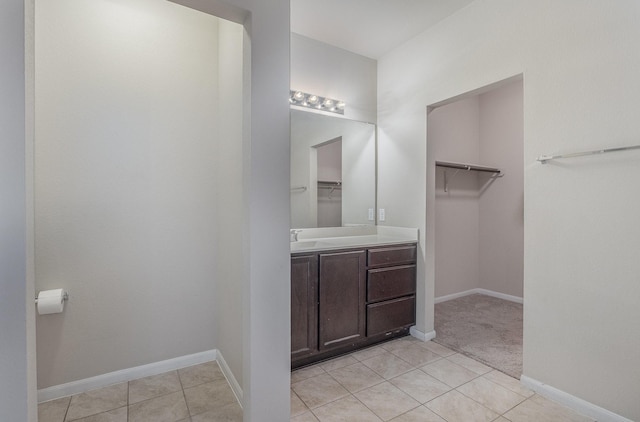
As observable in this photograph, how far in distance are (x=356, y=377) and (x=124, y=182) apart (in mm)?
2065

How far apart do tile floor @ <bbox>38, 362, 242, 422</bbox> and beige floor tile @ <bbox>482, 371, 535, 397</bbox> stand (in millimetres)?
1676

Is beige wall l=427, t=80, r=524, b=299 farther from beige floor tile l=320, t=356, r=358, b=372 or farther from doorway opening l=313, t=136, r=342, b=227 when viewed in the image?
beige floor tile l=320, t=356, r=358, b=372

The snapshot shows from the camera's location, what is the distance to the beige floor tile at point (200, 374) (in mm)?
2051

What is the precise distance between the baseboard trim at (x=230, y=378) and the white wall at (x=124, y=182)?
18cm

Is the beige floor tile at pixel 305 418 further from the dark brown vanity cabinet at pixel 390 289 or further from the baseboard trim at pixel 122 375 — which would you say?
the dark brown vanity cabinet at pixel 390 289

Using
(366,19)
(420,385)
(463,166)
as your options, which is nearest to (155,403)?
(420,385)

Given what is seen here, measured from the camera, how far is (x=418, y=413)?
1715 mm

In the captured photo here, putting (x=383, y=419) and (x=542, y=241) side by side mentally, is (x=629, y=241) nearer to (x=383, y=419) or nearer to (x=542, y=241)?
(x=542, y=241)

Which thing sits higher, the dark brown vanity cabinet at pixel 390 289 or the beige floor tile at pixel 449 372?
the dark brown vanity cabinet at pixel 390 289

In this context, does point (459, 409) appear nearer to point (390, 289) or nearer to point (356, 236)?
point (390, 289)

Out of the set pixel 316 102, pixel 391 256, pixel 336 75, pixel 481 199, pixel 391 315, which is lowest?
pixel 391 315

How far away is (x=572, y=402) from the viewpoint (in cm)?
175

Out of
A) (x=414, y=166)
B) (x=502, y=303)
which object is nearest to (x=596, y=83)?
(x=414, y=166)

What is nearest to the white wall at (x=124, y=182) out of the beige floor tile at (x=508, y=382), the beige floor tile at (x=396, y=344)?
the beige floor tile at (x=396, y=344)
